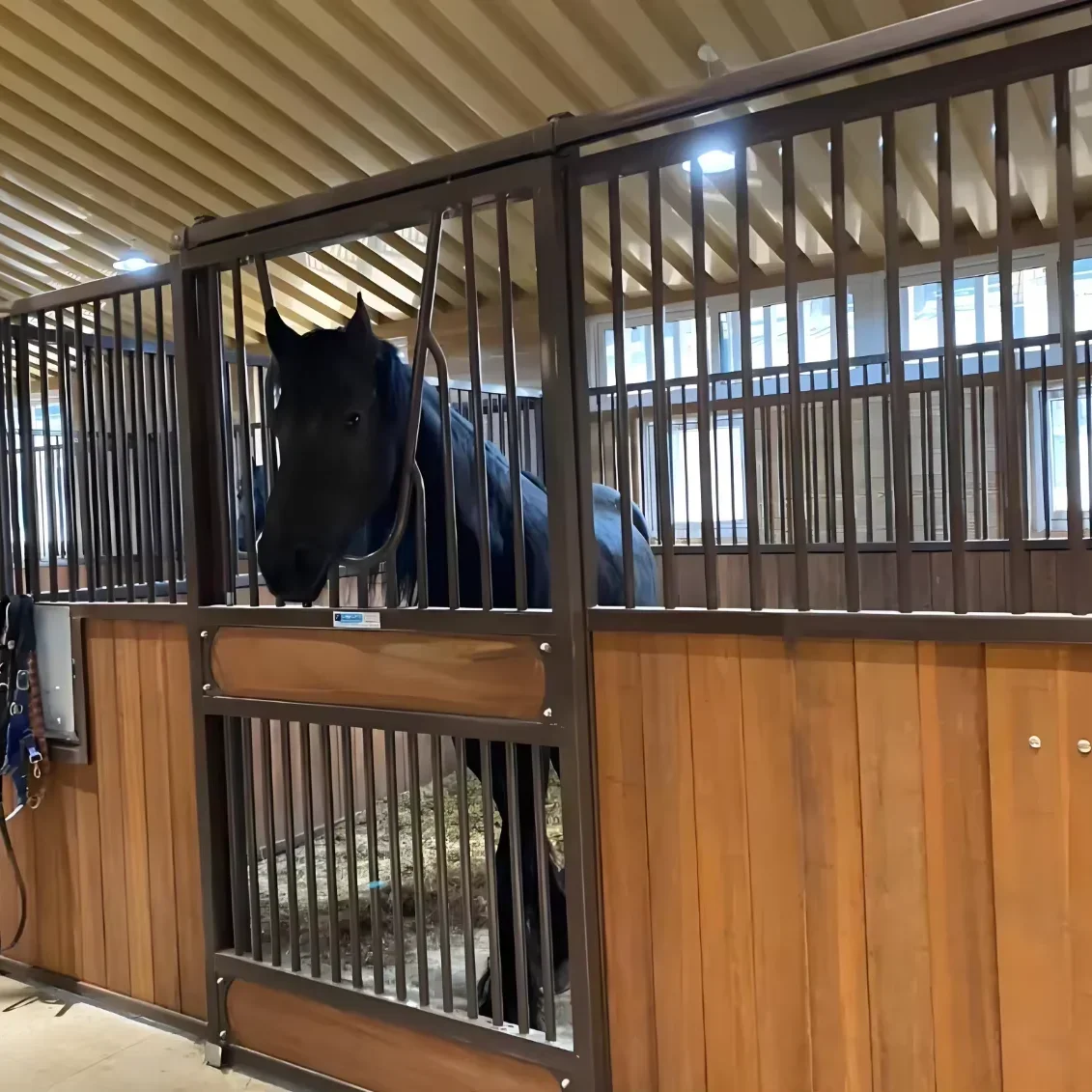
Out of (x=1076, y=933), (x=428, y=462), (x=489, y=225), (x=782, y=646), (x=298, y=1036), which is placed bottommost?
(x=298, y=1036)

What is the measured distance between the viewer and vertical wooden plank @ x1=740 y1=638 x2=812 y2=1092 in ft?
4.87

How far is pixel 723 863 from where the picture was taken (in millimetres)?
1552

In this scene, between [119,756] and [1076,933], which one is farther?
[119,756]

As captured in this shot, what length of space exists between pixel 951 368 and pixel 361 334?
44.8 inches

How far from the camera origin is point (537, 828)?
5.74 feet

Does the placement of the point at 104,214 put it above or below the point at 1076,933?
above

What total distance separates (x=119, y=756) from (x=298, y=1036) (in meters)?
0.85

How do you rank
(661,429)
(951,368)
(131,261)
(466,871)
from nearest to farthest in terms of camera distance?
(951,368) → (661,429) → (466,871) → (131,261)

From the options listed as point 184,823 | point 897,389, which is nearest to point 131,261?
point 184,823

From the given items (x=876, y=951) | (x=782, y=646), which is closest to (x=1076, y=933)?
(x=876, y=951)

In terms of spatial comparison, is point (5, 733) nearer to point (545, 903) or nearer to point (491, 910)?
point (491, 910)

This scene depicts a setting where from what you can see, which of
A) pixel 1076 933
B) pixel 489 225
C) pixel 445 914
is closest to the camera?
pixel 1076 933

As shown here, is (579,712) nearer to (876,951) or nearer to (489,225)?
(876,951)

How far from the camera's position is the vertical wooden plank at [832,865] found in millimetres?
1434
